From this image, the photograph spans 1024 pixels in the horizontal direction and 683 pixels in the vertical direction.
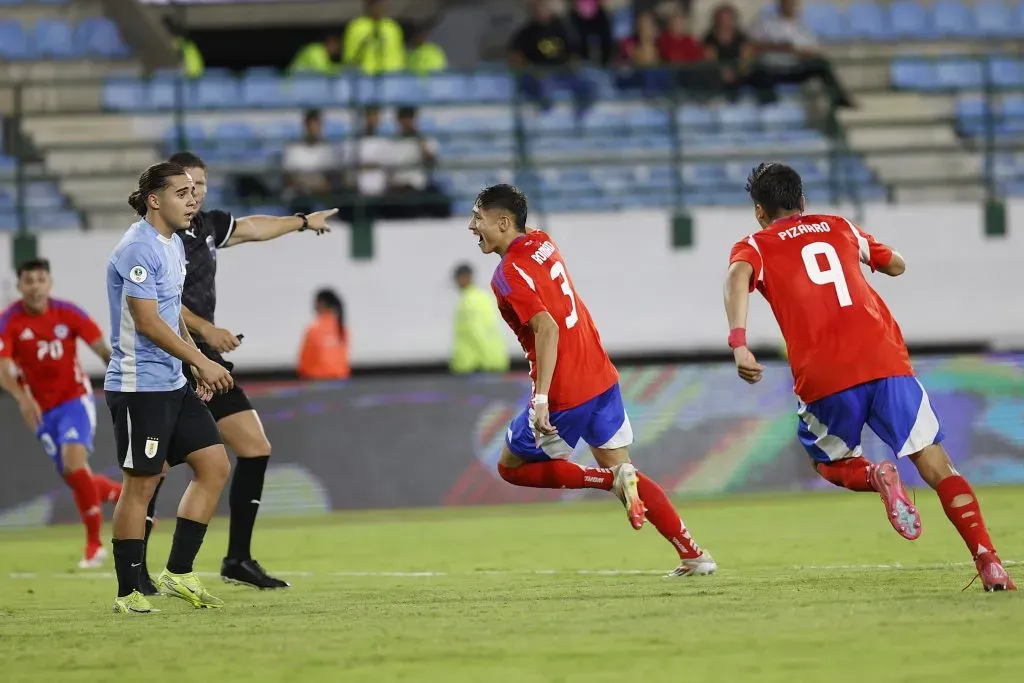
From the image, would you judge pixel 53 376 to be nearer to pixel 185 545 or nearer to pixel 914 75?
pixel 185 545

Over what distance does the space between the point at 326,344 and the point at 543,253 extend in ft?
28.8

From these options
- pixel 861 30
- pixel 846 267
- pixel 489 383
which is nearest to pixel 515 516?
pixel 489 383

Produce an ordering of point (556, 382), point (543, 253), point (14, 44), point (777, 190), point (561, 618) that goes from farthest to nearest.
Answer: point (14, 44) < point (556, 382) < point (543, 253) < point (777, 190) < point (561, 618)

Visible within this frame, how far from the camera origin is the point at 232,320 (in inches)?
683

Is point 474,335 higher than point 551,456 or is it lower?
lower

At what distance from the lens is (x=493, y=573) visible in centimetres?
925

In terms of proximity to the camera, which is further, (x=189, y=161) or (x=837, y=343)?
(x=189, y=161)

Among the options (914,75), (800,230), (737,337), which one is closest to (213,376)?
(737,337)

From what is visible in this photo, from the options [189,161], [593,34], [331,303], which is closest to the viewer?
[189,161]

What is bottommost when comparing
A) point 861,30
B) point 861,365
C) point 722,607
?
point 722,607

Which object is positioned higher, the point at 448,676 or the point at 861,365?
the point at 861,365

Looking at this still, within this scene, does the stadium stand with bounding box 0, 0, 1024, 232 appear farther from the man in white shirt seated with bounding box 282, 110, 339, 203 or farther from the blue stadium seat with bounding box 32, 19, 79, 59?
the blue stadium seat with bounding box 32, 19, 79, 59

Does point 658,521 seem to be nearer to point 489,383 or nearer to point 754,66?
point 489,383

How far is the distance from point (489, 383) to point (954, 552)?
6.56 metres
